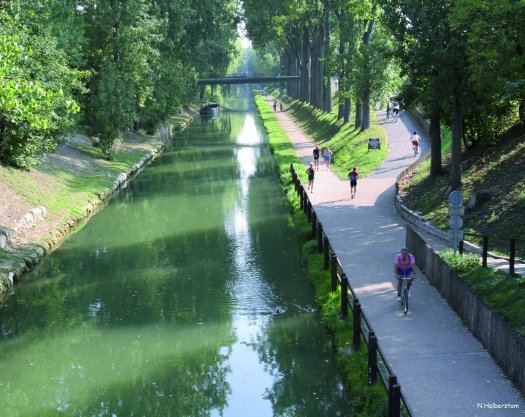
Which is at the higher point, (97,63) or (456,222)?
(97,63)

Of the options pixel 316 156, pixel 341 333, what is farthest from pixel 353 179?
pixel 341 333

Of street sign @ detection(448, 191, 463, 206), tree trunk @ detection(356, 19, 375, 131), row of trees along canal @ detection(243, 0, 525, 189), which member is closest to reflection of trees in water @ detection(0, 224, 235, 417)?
street sign @ detection(448, 191, 463, 206)

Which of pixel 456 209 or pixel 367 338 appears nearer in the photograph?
pixel 367 338

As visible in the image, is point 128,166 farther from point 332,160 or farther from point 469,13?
point 469,13

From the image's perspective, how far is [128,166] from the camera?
4534 centimetres

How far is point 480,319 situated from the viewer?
47.7 feet

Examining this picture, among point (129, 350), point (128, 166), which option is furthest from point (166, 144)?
point (129, 350)

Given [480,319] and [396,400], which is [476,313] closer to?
[480,319]

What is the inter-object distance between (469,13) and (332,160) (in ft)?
81.0

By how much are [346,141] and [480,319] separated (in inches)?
1419

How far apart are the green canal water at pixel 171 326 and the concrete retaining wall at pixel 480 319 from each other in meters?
3.18

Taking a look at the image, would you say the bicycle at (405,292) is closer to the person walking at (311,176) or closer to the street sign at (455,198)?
the street sign at (455,198)

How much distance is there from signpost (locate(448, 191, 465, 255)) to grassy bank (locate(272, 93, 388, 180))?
2058cm

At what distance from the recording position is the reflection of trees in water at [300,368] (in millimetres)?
14141
